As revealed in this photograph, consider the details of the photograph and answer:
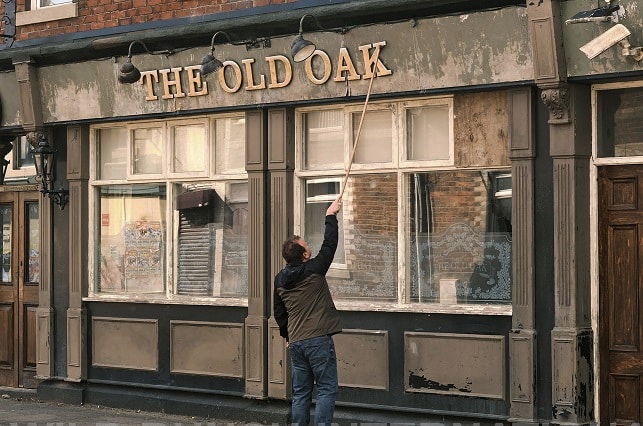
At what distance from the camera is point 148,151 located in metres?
14.7

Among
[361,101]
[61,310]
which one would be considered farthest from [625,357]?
[61,310]

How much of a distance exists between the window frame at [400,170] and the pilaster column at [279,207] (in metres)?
0.11

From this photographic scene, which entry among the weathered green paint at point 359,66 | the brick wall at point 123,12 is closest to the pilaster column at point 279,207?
the weathered green paint at point 359,66

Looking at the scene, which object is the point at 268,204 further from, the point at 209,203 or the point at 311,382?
the point at 311,382

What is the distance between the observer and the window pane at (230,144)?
13789 millimetres

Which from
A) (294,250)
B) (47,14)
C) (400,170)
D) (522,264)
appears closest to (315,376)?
(294,250)

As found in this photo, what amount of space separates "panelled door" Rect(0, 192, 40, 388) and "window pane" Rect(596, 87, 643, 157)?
7.80 metres

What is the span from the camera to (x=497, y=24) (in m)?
11.3

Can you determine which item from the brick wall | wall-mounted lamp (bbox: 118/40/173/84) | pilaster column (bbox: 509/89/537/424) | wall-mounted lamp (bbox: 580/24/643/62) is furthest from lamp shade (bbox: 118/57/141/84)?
wall-mounted lamp (bbox: 580/24/643/62)

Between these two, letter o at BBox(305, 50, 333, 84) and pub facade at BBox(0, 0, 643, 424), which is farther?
letter o at BBox(305, 50, 333, 84)

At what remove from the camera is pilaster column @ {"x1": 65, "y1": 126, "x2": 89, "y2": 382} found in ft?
49.6

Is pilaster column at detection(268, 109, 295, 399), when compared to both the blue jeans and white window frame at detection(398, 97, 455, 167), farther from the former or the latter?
the blue jeans

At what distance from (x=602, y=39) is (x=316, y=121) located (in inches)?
139

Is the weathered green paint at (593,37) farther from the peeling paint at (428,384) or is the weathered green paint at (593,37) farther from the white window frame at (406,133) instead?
the peeling paint at (428,384)
